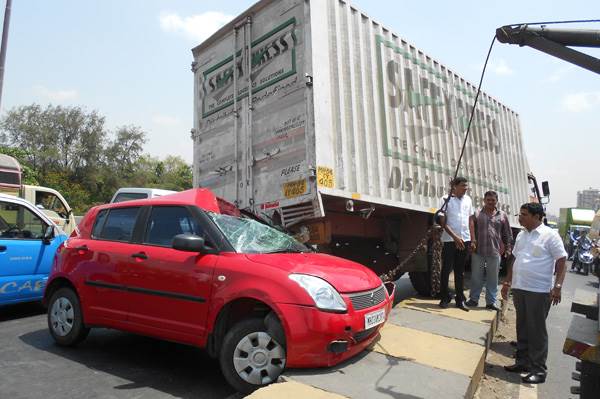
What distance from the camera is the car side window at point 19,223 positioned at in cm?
563

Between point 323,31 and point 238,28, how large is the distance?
54.0 inches

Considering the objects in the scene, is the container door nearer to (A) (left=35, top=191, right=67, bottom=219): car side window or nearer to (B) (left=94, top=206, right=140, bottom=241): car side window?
(B) (left=94, top=206, right=140, bottom=241): car side window

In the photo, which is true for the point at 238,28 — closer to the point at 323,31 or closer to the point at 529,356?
the point at 323,31

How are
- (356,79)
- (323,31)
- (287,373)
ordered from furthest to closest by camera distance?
(356,79)
(323,31)
(287,373)

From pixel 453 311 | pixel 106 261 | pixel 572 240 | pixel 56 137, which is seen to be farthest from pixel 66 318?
pixel 56 137

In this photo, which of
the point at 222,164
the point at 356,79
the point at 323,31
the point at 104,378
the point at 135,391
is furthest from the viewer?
the point at 222,164

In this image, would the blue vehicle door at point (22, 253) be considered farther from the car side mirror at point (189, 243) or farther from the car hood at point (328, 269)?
the car hood at point (328, 269)

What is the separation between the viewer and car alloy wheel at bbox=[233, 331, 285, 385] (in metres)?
3.24

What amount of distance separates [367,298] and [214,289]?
1.21 m

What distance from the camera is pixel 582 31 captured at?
12.7 ft

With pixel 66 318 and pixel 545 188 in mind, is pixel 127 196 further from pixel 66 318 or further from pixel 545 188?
pixel 545 188

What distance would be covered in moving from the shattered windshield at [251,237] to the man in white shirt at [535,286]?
86.2 inches

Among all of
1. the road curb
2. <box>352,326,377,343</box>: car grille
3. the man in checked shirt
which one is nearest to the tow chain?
the man in checked shirt

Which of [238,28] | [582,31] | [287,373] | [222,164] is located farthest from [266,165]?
[582,31]
